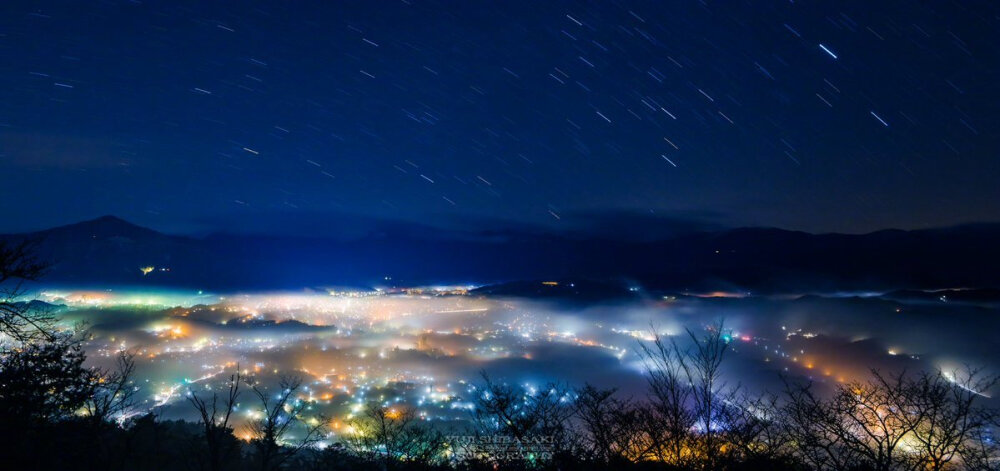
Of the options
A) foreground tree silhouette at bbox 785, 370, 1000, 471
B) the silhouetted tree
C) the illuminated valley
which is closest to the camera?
the silhouetted tree

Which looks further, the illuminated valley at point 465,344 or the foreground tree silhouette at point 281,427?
the illuminated valley at point 465,344

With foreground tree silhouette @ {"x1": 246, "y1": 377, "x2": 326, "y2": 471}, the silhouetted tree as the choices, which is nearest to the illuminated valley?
foreground tree silhouette @ {"x1": 246, "y1": 377, "x2": 326, "y2": 471}

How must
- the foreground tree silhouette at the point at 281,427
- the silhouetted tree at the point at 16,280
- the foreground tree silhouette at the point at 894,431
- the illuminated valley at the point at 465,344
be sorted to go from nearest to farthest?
1. the silhouetted tree at the point at 16,280
2. the foreground tree silhouette at the point at 894,431
3. the foreground tree silhouette at the point at 281,427
4. the illuminated valley at the point at 465,344

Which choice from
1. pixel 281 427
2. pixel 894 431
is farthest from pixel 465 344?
pixel 894 431

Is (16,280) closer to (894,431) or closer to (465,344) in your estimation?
(894,431)

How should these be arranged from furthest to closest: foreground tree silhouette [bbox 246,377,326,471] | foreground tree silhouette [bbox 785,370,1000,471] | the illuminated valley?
the illuminated valley < foreground tree silhouette [bbox 246,377,326,471] < foreground tree silhouette [bbox 785,370,1000,471]

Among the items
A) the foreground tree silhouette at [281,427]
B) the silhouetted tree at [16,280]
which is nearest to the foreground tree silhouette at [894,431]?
the foreground tree silhouette at [281,427]

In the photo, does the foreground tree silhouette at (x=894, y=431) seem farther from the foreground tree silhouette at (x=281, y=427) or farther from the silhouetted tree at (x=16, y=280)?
the silhouetted tree at (x=16, y=280)

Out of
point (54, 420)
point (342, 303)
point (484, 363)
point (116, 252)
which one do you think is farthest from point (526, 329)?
point (116, 252)

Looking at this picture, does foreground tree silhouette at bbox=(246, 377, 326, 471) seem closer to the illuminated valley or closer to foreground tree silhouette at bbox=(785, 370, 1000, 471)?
the illuminated valley

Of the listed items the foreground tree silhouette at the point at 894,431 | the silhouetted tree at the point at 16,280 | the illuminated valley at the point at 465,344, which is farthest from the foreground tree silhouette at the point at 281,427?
the foreground tree silhouette at the point at 894,431

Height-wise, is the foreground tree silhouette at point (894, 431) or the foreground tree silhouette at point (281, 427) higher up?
the foreground tree silhouette at point (894, 431)

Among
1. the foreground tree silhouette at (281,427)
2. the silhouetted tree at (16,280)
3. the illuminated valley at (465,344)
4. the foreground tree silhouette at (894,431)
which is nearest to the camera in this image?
the silhouetted tree at (16,280)
